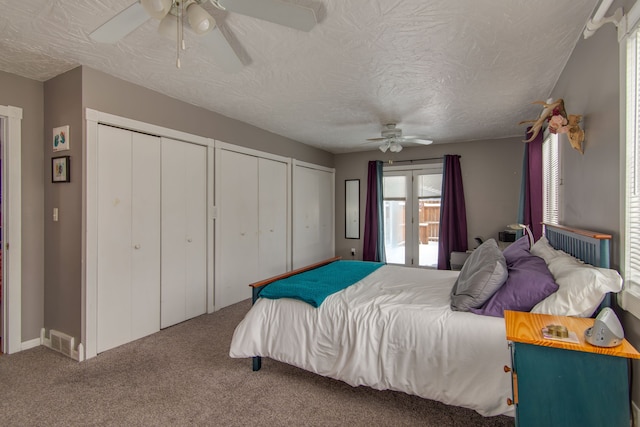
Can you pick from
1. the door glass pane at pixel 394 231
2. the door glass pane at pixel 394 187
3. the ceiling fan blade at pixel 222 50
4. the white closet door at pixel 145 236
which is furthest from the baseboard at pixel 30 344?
the door glass pane at pixel 394 187

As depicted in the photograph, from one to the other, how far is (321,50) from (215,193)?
2200 millimetres

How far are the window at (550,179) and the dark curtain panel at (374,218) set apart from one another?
111 inches

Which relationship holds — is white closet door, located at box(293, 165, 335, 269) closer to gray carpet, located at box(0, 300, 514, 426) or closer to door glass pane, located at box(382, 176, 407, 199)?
door glass pane, located at box(382, 176, 407, 199)

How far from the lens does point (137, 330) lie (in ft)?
10.1

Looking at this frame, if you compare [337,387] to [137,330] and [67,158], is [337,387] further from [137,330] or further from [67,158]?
[67,158]

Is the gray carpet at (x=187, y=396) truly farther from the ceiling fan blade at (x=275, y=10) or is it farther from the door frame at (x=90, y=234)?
→ the ceiling fan blade at (x=275, y=10)

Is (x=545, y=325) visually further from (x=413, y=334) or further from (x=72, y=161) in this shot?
(x=72, y=161)

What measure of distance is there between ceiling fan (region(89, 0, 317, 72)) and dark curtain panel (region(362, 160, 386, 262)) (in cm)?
449

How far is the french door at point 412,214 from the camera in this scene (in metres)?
5.71

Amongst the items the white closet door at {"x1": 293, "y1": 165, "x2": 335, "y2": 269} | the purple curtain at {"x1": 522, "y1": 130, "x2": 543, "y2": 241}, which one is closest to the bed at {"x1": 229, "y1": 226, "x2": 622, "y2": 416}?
the purple curtain at {"x1": 522, "y1": 130, "x2": 543, "y2": 241}

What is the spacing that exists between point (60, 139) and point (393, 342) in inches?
127

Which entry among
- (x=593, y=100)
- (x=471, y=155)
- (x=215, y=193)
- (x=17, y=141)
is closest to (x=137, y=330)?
(x=215, y=193)

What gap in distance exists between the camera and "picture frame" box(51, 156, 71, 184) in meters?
2.76

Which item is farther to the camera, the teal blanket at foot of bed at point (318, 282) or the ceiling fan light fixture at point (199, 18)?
the teal blanket at foot of bed at point (318, 282)
